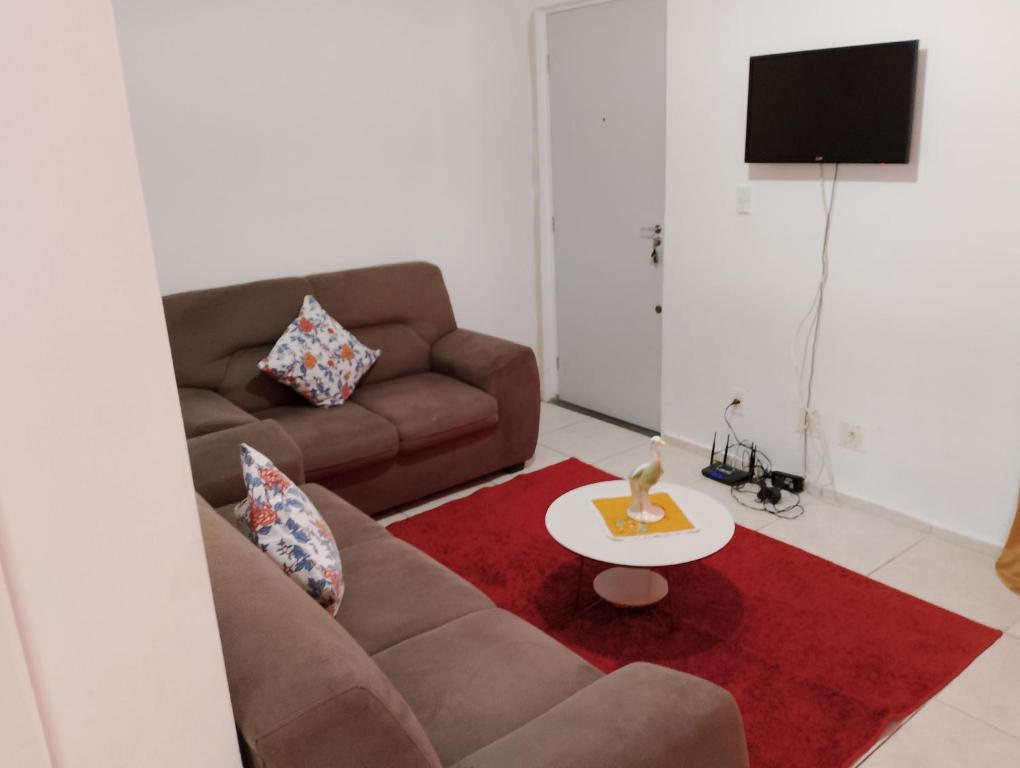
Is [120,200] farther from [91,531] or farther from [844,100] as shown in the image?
[844,100]

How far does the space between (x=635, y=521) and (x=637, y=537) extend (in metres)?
0.09

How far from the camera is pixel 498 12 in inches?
173

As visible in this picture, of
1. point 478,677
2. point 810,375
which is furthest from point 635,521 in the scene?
point 810,375

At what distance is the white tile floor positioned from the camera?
220 cm

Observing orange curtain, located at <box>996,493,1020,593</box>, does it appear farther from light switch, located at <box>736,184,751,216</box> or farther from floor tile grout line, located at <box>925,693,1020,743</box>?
light switch, located at <box>736,184,751,216</box>

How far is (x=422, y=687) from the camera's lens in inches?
70.5

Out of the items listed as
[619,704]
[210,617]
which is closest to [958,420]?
[619,704]

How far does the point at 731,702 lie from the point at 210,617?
1045 mm

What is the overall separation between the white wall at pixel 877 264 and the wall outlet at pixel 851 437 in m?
0.03

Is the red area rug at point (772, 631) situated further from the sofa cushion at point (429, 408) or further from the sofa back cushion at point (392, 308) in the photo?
the sofa back cushion at point (392, 308)

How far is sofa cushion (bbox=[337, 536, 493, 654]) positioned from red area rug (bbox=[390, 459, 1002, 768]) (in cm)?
62

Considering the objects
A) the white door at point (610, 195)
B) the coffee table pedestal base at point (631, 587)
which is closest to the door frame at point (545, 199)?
the white door at point (610, 195)

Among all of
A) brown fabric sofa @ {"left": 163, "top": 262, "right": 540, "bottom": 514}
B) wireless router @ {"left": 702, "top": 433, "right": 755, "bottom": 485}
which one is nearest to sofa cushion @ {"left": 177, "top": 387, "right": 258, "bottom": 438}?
brown fabric sofa @ {"left": 163, "top": 262, "right": 540, "bottom": 514}

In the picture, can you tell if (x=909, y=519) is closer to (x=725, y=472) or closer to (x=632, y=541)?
(x=725, y=472)
